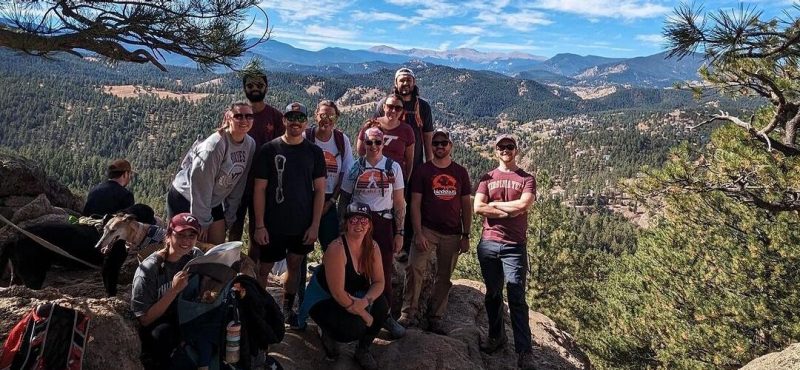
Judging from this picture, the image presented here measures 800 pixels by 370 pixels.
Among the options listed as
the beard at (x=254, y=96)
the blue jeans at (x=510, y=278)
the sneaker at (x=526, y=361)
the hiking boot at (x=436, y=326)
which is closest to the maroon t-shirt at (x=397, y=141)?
the beard at (x=254, y=96)

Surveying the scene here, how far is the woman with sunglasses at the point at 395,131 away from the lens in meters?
4.86

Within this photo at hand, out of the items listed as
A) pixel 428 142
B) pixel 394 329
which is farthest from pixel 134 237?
pixel 428 142

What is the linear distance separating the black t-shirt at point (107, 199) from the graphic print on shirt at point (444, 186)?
3623mm

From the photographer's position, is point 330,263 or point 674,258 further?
point 674,258

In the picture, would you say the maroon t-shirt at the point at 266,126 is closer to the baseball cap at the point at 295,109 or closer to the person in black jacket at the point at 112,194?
the baseball cap at the point at 295,109

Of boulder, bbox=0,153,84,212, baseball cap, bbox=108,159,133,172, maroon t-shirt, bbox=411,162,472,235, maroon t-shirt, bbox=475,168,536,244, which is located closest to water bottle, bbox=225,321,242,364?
maroon t-shirt, bbox=411,162,472,235

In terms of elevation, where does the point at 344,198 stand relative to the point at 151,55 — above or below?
below

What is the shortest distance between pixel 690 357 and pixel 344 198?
9.62m

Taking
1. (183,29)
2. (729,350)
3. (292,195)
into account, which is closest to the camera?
(292,195)

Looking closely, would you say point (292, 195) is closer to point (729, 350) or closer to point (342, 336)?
point (342, 336)

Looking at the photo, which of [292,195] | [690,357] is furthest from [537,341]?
[690,357]

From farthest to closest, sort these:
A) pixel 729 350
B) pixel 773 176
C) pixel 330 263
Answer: pixel 729 350 → pixel 773 176 → pixel 330 263

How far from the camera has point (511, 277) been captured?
4.38 meters

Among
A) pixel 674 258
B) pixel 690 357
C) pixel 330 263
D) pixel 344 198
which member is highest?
pixel 344 198
